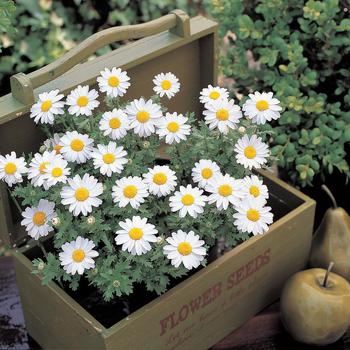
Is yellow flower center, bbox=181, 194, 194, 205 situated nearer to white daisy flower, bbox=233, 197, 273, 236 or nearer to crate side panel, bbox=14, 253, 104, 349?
white daisy flower, bbox=233, 197, 273, 236

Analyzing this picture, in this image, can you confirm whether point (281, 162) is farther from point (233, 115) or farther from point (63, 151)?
point (63, 151)

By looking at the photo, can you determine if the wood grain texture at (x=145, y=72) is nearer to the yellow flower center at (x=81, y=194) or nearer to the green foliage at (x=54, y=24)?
the yellow flower center at (x=81, y=194)

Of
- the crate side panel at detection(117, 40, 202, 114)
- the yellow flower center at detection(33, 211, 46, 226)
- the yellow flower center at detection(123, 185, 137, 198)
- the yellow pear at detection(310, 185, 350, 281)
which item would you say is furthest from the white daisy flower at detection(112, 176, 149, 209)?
the yellow pear at detection(310, 185, 350, 281)

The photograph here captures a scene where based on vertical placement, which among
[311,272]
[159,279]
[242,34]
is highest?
[242,34]

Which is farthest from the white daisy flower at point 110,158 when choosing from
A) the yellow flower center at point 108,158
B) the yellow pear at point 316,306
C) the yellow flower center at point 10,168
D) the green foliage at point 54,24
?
the green foliage at point 54,24

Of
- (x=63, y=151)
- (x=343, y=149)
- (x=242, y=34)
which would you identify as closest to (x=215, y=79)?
(x=242, y=34)

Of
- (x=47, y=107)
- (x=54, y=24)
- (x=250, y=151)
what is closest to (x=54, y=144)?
(x=47, y=107)
